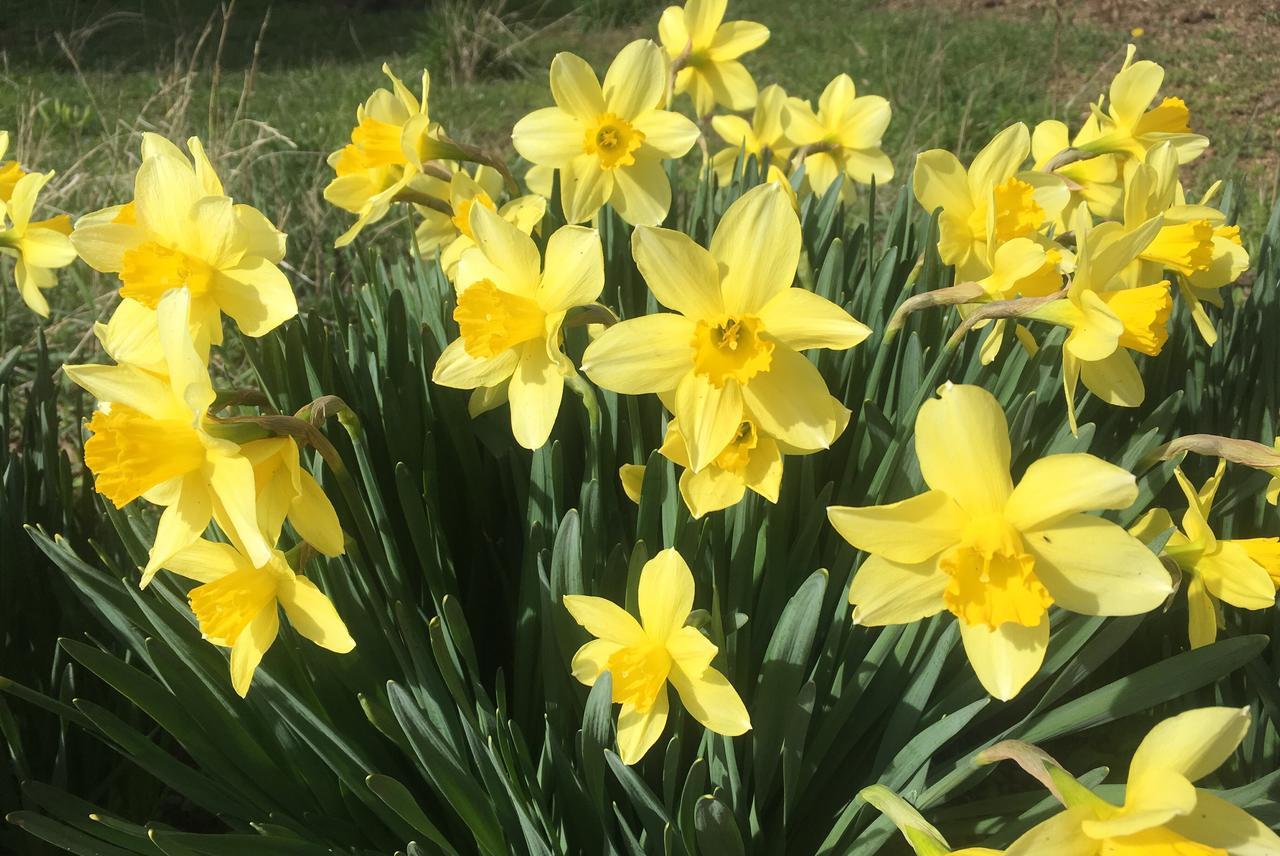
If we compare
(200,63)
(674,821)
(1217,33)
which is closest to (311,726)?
(674,821)

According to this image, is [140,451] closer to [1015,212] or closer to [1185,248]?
[1015,212]

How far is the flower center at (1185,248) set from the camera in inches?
56.4

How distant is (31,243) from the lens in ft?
5.90

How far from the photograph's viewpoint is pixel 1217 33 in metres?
6.46

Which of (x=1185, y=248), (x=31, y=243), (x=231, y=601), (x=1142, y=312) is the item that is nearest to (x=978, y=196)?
(x=1185, y=248)

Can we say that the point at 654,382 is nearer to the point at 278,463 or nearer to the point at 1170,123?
the point at 278,463

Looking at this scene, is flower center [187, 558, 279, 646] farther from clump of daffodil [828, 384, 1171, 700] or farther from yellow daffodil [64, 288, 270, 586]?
clump of daffodil [828, 384, 1171, 700]

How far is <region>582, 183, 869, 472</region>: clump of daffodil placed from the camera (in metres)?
1.08

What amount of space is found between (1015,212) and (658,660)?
994mm

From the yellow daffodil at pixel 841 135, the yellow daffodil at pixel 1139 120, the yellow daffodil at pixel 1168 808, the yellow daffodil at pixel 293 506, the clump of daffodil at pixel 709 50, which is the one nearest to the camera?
the yellow daffodil at pixel 1168 808

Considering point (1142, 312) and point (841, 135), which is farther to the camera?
point (841, 135)

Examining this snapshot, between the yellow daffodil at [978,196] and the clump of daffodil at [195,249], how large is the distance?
1.04 m

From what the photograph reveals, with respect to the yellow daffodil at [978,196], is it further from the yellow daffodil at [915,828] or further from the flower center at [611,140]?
the yellow daffodil at [915,828]

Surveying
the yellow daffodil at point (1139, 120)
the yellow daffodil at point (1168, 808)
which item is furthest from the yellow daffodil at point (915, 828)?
the yellow daffodil at point (1139, 120)
